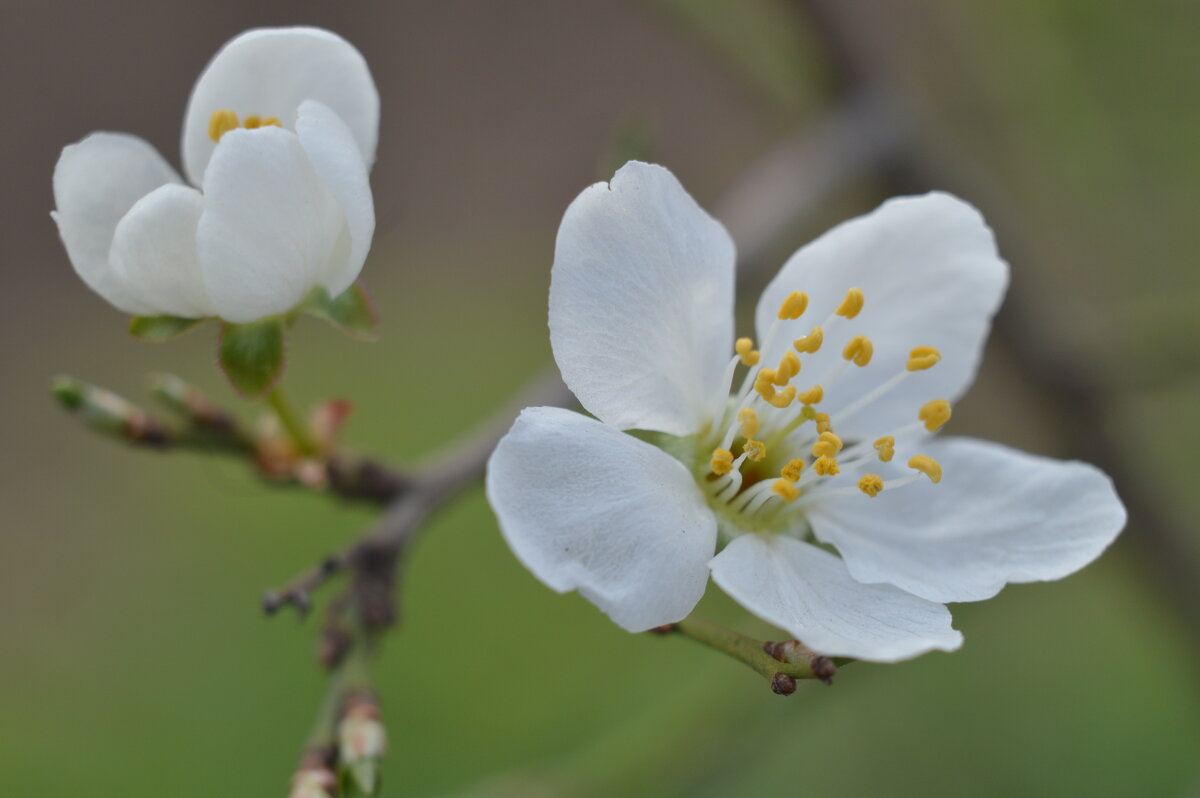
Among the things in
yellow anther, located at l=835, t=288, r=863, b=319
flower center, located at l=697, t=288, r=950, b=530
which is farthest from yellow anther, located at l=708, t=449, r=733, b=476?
yellow anther, located at l=835, t=288, r=863, b=319

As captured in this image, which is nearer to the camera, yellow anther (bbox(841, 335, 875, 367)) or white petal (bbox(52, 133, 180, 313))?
white petal (bbox(52, 133, 180, 313))

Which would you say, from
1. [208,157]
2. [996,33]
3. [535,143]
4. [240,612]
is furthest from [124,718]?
[535,143]

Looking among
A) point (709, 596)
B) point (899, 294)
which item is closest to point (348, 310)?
point (899, 294)

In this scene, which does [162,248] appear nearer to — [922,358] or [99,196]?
[99,196]

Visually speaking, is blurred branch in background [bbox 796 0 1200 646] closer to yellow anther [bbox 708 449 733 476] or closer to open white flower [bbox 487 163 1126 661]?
open white flower [bbox 487 163 1126 661]

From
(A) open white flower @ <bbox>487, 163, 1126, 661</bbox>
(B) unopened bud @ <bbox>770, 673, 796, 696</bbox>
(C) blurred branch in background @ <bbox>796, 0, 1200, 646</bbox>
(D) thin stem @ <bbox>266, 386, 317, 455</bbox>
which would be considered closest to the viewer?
(B) unopened bud @ <bbox>770, 673, 796, 696</bbox>

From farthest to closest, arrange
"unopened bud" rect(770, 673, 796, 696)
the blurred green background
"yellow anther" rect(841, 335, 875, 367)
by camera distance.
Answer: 1. the blurred green background
2. "yellow anther" rect(841, 335, 875, 367)
3. "unopened bud" rect(770, 673, 796, 696)

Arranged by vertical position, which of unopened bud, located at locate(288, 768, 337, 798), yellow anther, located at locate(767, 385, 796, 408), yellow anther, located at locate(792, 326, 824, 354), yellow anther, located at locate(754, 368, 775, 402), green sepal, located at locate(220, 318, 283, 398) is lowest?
unopened bud, located at locate(288, 768, 337, 798)
